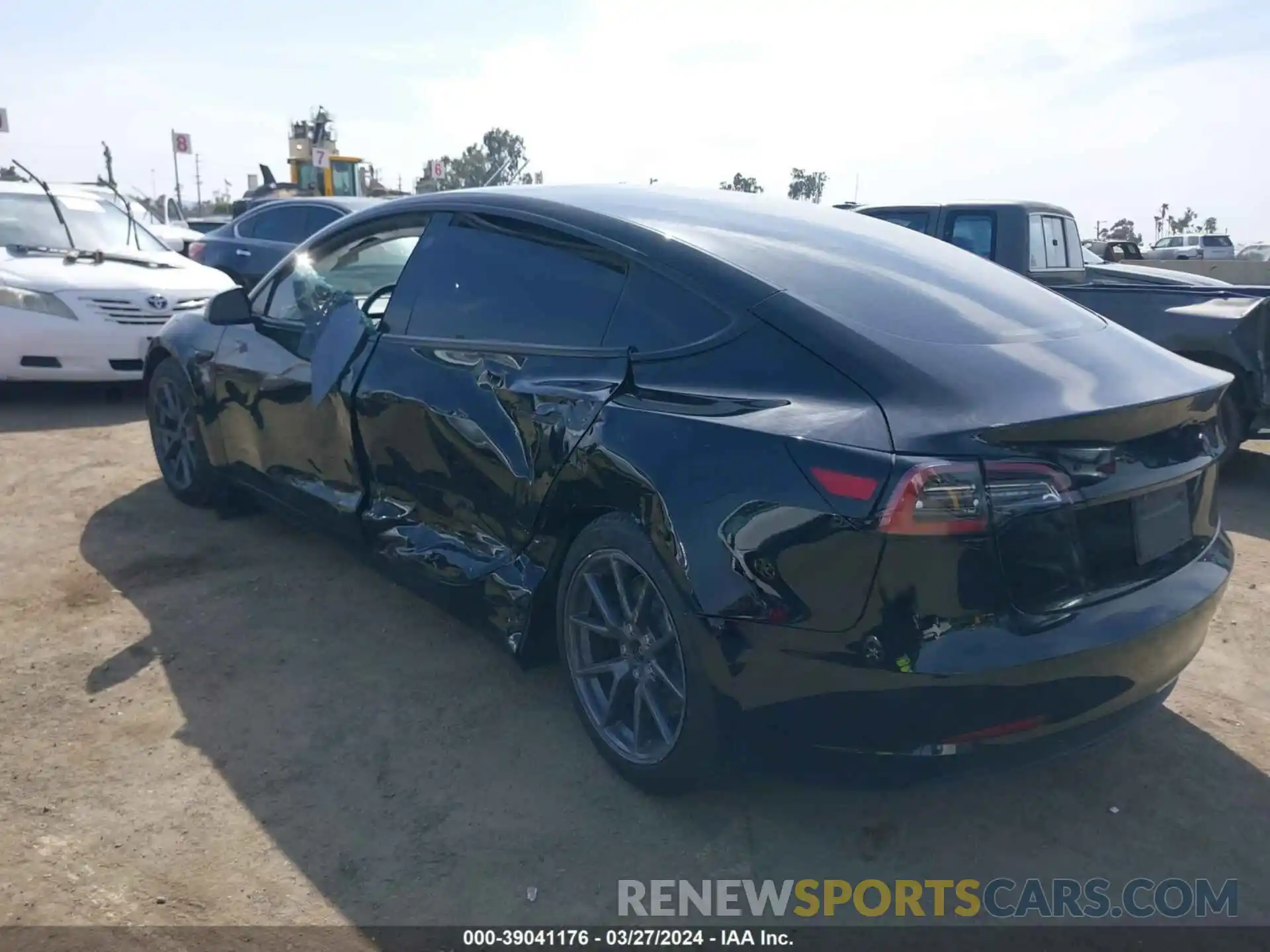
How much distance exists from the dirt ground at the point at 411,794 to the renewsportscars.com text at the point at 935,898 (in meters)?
0.04

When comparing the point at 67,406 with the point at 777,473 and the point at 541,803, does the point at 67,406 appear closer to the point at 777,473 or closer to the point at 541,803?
the point at 541,803

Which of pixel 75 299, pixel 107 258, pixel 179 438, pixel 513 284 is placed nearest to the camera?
pixel 513 284

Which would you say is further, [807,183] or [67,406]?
[807,183]

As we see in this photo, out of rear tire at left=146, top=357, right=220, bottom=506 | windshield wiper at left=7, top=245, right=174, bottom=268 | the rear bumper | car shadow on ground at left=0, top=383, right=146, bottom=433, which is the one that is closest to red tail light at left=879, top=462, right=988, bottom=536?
the rear bumper

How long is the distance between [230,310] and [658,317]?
251 centimetres

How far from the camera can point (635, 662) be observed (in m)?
2.95

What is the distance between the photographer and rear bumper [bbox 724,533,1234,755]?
2342 millimetres

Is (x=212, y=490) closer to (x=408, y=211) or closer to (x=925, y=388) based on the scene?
(x=408, y=211)

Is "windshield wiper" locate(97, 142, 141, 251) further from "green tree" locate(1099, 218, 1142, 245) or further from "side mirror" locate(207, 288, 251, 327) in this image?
"green tree" locate(1099, 218, 1142, 245)

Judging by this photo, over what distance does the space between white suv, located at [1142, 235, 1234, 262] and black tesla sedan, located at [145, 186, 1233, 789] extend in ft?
110

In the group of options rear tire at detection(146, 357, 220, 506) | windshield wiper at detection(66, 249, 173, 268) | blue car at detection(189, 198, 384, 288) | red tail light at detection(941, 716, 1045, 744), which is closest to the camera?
red tail light at detection(941, 716, 1045, 744)

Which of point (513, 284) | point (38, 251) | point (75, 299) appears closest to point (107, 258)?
point (38, 251)

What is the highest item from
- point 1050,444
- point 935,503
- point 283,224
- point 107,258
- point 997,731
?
point 1050,444

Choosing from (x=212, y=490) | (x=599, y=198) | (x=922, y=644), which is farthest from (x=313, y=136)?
(x=922, y=644)
